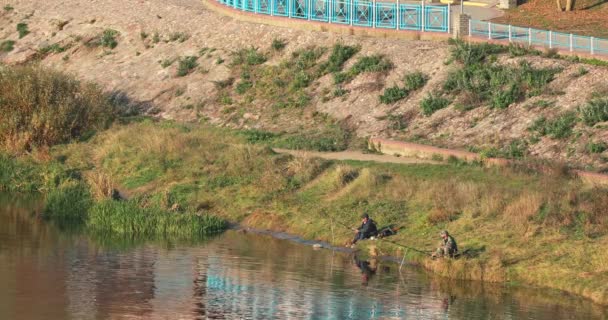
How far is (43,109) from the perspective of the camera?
51.6m

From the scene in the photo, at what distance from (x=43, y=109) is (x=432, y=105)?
14.1 metres

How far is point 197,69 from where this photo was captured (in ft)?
201

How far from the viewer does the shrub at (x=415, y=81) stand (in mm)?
52688

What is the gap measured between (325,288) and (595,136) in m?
15.2

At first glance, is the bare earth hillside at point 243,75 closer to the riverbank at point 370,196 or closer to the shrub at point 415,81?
the shrub at point 415,81

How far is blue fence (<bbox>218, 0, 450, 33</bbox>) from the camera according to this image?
57406 mm

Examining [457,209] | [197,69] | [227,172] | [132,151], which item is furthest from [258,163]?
[197,69]

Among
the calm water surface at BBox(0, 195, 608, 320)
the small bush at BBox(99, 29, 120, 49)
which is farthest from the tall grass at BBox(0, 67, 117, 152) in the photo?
the small bush at BBox(99, 29, 120, 49)

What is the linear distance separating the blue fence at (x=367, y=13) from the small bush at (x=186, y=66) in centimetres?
408

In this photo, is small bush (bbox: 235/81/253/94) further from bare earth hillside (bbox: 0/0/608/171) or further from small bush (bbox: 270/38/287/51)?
small bush (bbox: 270/38/287/51)

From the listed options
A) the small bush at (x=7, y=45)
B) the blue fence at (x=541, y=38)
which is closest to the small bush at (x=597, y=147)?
the blue fence at (x=541, y=38)

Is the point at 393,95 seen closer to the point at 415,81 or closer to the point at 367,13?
the point at 415,81

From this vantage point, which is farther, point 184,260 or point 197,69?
point 197,69

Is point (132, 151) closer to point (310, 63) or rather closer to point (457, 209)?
point (310, 63)
